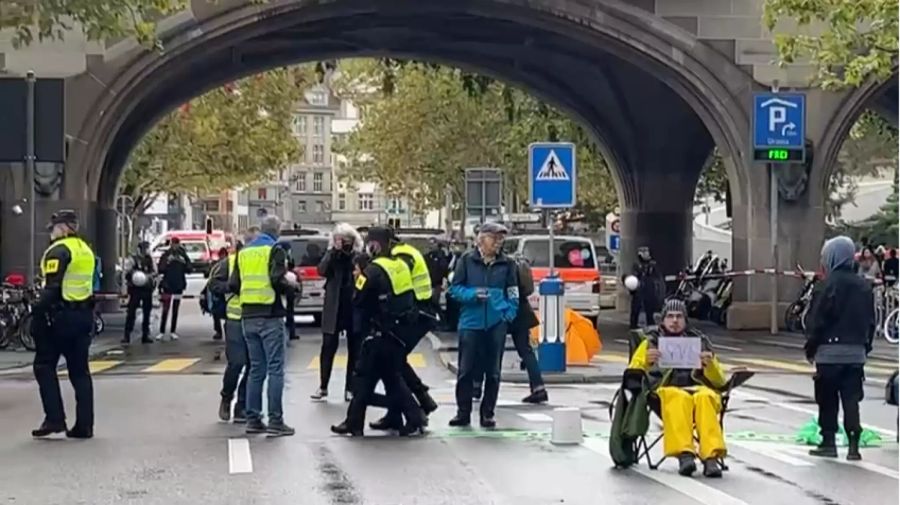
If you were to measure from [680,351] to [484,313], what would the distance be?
10.1 feet

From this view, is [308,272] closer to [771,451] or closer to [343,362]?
[343,362]

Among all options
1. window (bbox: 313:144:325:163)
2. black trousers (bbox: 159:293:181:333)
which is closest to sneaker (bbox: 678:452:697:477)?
black trousers (bbox: 159:293:181:333)

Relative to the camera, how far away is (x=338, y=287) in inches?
623

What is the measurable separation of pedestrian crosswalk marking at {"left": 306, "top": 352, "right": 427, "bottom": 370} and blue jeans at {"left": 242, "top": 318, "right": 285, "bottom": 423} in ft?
23.3

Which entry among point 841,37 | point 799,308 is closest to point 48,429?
point 841,37

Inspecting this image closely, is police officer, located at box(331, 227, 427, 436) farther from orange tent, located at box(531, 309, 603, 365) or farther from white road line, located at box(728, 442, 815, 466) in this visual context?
orange tent, located at box(531, 309, 603, 365)

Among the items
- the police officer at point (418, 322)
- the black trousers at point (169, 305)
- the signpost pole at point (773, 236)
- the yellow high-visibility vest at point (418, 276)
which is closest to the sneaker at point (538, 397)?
the police officer at point (418, 322)

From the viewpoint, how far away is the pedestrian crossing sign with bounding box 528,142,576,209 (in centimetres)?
1923

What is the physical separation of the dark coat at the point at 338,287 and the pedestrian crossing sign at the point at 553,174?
3989 mm

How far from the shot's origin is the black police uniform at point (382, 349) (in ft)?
43.6

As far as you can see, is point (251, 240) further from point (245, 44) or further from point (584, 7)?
point (245, 44)

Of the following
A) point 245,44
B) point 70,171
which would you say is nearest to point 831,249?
point 70,171

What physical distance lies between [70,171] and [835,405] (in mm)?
18900

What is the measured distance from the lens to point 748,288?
29812mm
